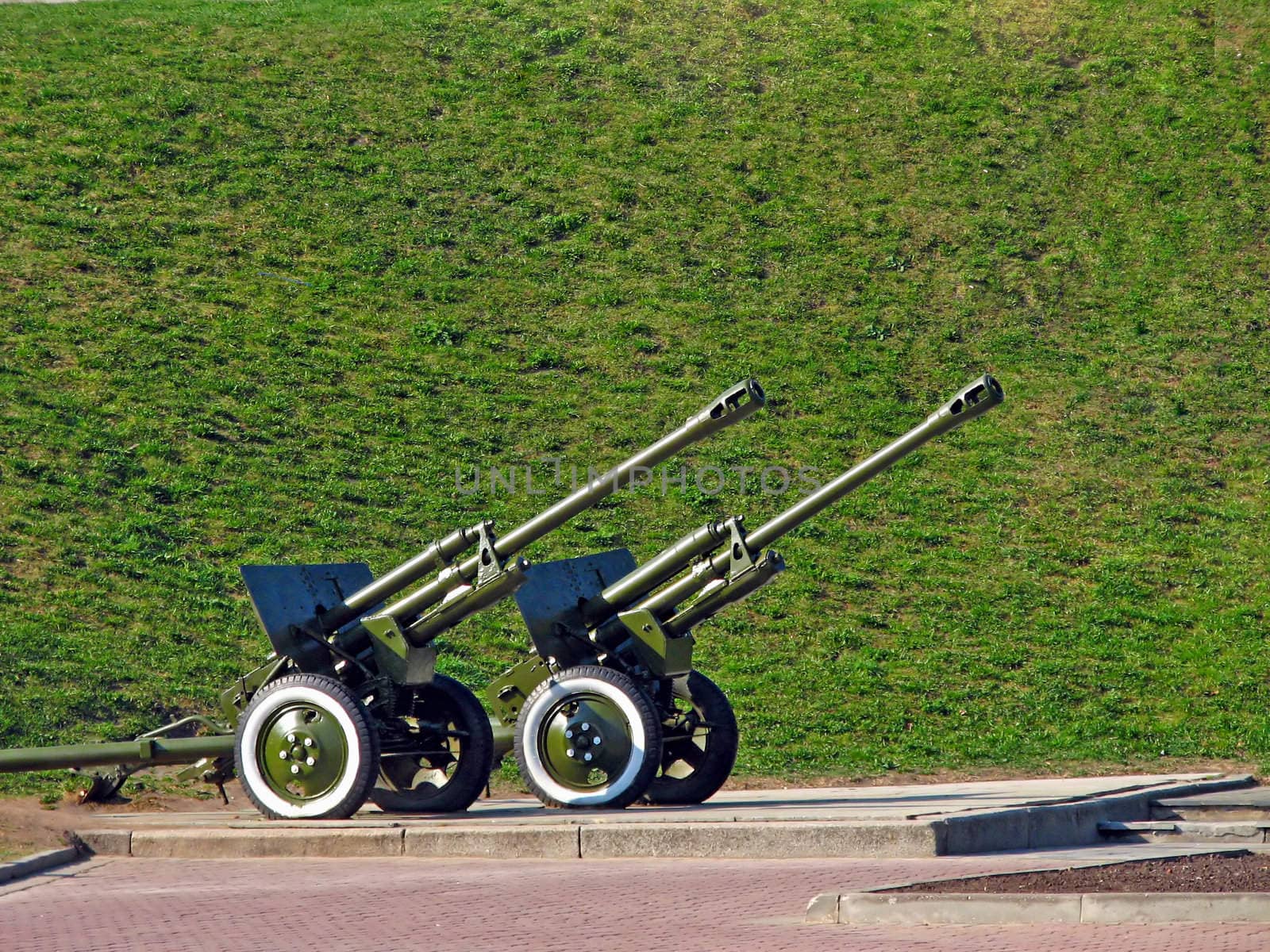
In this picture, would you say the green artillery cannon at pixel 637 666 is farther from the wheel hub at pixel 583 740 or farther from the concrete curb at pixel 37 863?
the concrete curb at pixel 37 863

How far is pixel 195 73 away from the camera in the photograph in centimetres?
2906

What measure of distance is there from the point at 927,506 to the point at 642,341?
531 cm

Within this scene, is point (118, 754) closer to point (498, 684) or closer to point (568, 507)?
point (498, 684)

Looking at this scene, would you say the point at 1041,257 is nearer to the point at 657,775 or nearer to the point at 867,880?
the point at 657,775

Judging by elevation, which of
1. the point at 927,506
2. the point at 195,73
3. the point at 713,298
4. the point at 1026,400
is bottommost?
the point at 927,506

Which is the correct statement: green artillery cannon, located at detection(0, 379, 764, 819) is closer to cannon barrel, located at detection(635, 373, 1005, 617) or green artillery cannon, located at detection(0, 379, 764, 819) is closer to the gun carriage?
the gun carriage

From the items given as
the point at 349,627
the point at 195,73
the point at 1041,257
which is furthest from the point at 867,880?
the point at 195,73

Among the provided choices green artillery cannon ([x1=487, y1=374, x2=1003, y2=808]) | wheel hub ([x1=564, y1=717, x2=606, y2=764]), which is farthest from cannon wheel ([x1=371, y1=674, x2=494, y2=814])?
wheel hub ([x1=564, y1=717, x2=606, y2=764])

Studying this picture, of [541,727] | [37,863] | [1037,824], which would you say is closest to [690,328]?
[541,727]

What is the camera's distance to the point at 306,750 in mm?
10953

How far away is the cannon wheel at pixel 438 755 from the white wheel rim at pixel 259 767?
2.09ft

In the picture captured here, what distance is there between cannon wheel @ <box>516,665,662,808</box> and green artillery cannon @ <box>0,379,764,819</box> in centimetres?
63

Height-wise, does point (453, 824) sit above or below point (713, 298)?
below

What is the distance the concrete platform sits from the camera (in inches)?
372
